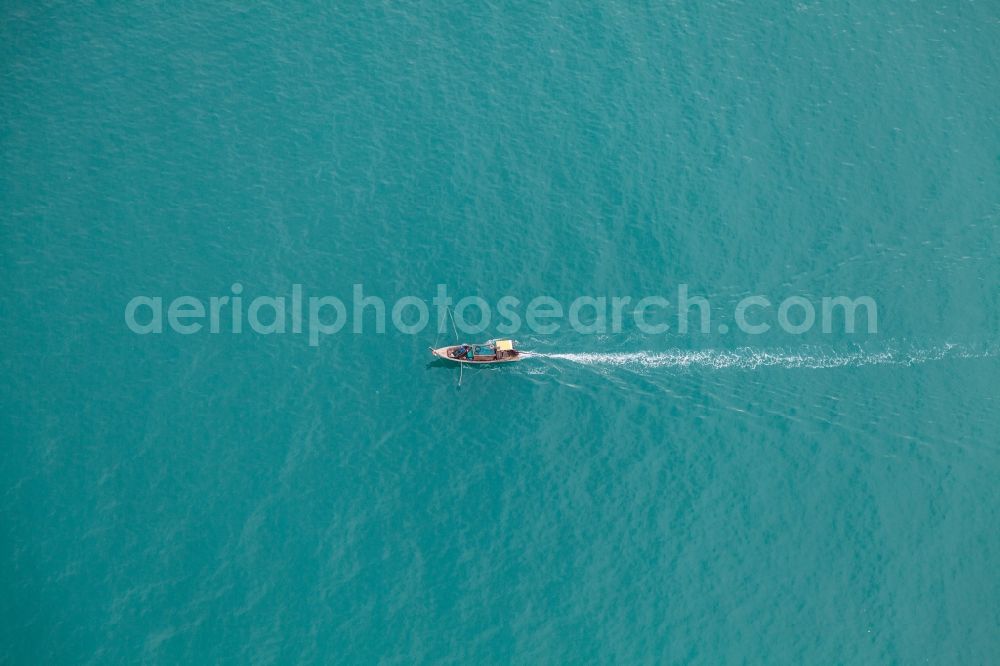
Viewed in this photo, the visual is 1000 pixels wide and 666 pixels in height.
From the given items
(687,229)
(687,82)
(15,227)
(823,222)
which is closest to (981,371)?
(823,222)

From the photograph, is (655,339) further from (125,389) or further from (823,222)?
(125,389)

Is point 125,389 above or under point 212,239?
under

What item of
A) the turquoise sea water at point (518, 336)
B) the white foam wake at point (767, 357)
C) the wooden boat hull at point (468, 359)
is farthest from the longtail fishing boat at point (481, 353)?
the white foam wake at point (767, 357)

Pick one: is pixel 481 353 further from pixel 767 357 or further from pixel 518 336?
pixel 767 357

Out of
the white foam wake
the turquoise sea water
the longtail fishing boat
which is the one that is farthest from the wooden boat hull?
the white foam wake

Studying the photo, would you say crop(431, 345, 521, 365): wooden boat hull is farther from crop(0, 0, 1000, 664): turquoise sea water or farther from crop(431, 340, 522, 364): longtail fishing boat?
crop(0, 0, 1000, 664): turquoise sea water

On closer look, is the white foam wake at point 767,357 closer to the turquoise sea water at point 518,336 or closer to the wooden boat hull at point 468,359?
the turquoise sea water at point 518,336
